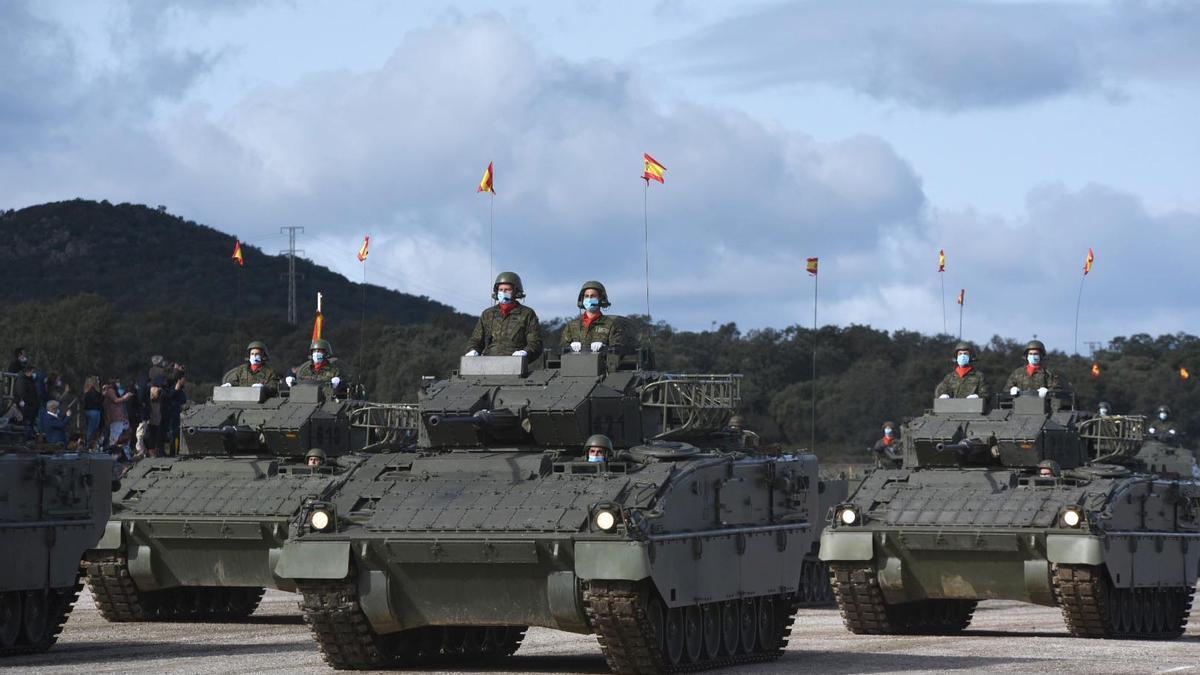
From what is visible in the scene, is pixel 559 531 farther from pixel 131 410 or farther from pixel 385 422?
pixel 131 410

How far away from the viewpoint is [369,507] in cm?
2102

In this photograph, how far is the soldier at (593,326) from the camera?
946 inches

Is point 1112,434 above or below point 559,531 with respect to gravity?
above

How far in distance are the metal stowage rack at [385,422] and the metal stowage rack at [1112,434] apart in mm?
9295

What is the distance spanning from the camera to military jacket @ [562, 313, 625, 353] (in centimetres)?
2403

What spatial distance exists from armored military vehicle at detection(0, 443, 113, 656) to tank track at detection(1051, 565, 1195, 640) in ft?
37.4

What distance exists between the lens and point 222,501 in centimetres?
2745

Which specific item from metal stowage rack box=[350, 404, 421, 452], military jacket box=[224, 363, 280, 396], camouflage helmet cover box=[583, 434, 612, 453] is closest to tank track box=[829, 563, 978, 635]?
metal stowage rack box=[350, 404, 421, 452]

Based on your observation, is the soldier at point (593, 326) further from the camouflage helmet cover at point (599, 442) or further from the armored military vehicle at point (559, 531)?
the camouflage helmet cover at point (599, 442)

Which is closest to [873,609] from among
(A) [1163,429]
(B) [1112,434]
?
(B) [1112,434]

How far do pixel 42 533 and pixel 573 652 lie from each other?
18.9 feet

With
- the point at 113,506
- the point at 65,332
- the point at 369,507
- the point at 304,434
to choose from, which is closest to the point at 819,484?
the point at 304,434

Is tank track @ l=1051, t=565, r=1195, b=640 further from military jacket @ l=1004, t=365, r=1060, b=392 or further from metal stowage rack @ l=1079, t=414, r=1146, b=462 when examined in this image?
military jacket @ l=1004, t=365, r=1060, b=392

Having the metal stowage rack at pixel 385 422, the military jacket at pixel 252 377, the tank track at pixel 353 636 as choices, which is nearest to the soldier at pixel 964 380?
the metal stowage rack at pixel 385 422
